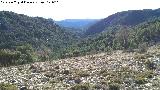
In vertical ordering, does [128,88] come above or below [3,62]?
above

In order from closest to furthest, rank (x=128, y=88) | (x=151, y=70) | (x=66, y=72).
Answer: (x=128, y=88) < (x=151, y=70) < (x=66, y=72)

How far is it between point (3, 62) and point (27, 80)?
39.4 metres

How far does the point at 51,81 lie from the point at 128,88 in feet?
37.4

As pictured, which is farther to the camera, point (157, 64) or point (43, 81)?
point (157, 64)

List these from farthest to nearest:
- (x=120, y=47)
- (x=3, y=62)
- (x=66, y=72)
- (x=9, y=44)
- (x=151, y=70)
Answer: (x=9, y=44)
(x=120, y=47)
(x=3, y=62)
(x=66, y=72)
(x=151, y=70)

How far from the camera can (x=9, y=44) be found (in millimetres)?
179875

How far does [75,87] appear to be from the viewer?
42.9 m

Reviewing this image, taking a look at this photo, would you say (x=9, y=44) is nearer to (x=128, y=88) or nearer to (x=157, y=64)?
(x=157, y=64)

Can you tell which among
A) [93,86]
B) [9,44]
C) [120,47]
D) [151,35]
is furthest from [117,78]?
[9,44]

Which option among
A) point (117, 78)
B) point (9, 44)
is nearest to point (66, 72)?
point (117, 78)

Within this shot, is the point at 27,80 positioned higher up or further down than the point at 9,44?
higher up

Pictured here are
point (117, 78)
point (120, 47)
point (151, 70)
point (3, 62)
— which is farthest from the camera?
point (120, 47)

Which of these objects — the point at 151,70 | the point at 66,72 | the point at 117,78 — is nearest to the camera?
the point at 117,78

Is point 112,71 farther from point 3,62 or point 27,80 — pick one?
point 3,62
